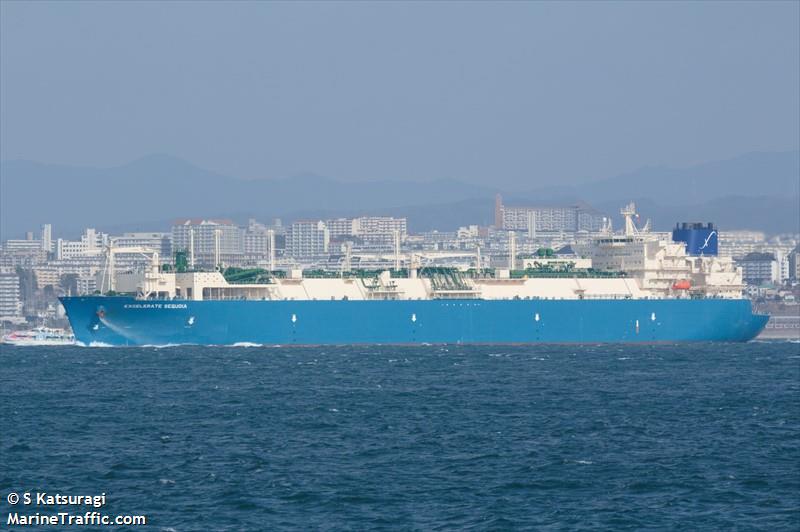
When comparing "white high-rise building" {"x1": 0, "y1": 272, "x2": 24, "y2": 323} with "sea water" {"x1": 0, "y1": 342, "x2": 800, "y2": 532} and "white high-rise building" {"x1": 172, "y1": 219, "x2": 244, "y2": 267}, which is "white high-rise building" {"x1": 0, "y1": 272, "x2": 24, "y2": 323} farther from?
"sea water" {"x1": 0, "y1": 342, "x2": 800, "y2": 532}

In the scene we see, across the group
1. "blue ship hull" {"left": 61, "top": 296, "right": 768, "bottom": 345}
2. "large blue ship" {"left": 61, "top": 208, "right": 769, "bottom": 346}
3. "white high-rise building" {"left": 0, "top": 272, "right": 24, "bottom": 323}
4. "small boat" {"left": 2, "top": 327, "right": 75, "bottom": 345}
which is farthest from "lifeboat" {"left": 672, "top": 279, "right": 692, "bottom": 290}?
"white high-rise building" {"left": 0, "top": 272, "right": 24, "bottom": 323}

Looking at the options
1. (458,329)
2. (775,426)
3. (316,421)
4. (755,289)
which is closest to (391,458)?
(316,421)

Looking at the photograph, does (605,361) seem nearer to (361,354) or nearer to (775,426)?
(361,354)

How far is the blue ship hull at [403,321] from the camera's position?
6075 centimetres

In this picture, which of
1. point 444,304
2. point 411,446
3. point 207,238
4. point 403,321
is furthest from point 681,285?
point 207,238

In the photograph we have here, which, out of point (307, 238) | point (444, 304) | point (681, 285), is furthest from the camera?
point (307, 238)

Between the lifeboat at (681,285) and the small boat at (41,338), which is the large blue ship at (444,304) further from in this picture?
the small boat at (41,338)

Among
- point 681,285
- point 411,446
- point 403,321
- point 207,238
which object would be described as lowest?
point 411,446

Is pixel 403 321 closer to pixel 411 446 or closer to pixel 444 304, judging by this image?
pixel 444 304

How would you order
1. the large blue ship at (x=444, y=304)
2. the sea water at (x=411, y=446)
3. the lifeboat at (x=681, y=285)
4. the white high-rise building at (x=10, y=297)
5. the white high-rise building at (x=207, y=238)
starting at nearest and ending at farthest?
the sea water at (x=411, y=446)
the large blue ship at (x=444, y=304)
the lifeboat at (x=681, y=285)
the white high-rise building at (x=10, y=297)
the white high-rise building at (x=207, y=238)

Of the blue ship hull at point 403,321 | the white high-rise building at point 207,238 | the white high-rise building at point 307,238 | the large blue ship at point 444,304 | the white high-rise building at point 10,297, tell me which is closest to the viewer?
the blue ship hull at point 403,321

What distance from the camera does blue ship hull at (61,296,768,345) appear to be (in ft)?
199

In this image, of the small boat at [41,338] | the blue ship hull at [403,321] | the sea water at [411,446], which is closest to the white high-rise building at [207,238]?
the small boat at [41,338]

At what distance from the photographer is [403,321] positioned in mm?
63875
